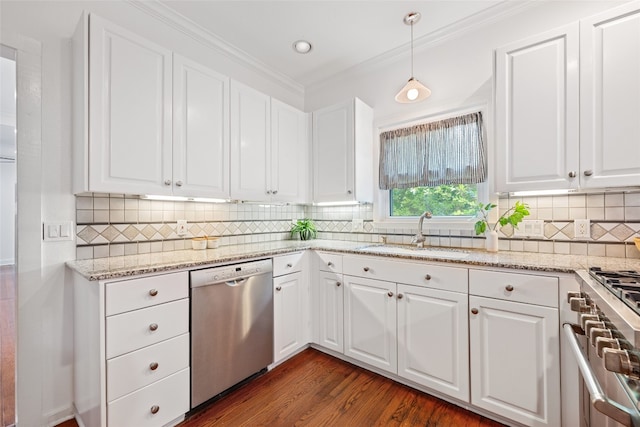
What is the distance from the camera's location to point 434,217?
7.96 feet

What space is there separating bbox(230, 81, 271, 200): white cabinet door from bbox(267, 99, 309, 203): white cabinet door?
77 mm

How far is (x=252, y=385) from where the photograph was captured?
1.93 m

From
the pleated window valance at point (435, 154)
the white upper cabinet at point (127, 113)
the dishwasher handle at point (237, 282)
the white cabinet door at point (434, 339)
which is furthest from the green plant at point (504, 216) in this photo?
the white upper cabinet at point (127, 113)

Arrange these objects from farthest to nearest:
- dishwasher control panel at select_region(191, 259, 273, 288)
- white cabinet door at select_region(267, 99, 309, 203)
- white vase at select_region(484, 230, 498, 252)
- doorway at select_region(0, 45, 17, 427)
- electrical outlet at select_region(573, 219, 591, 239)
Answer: white cabinet door at select_region(267, 99, 309, 203), white vase at select_region(484, 230, 498, 252), electrical outlet at select_region(573, 219, 591, 239), dishwasher control panel at select_region(191, 259, 273, 288), doorway at select_region(0, 45, 17, 427)

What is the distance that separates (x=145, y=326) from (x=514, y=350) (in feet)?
6.28

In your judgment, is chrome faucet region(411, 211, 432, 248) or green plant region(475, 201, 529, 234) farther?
chrome faucet region(411, 211, 432, 248)

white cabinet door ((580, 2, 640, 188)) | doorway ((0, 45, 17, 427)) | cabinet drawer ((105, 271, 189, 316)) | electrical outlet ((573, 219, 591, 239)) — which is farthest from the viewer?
electrical outlet ((573, 219, 591, 239))

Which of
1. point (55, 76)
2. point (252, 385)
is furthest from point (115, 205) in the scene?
point (252, 385)

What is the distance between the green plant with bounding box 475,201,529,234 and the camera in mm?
1812

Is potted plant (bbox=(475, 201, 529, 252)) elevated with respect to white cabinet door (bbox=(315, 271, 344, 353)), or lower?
elevated

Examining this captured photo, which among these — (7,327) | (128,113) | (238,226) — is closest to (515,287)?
(238,226)

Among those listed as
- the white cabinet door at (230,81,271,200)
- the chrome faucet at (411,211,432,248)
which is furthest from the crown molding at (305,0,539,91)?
the chrome faucet at (411,211,432,248)

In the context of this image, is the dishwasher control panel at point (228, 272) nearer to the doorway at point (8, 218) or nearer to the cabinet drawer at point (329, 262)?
the cabinet drawer at point (329, 262)

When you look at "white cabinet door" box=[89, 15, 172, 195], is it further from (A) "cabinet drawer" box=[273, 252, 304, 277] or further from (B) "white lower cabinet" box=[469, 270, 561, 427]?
(B) "white lower cabinet" box=[469, 270, 561, 427]
